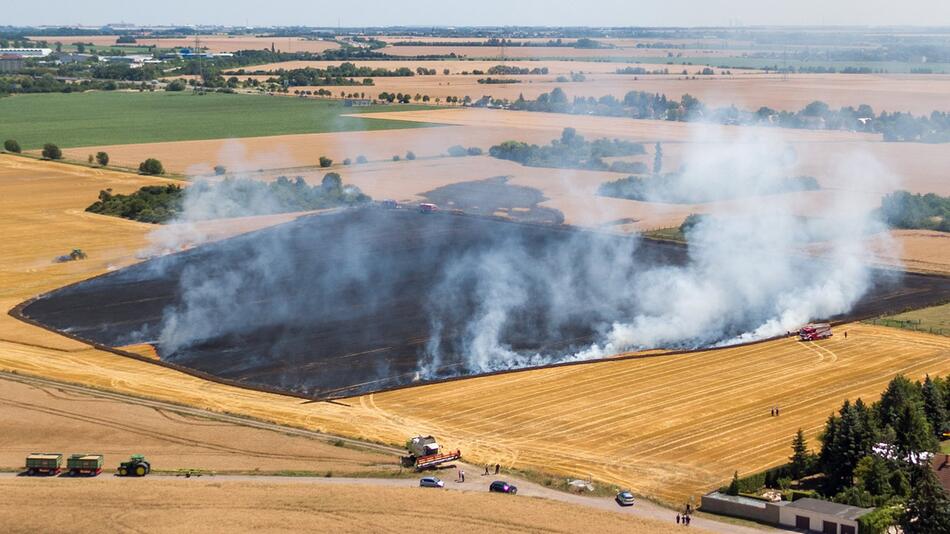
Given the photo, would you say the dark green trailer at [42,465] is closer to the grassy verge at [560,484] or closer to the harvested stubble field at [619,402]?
the harvested stubble field at [619,402]

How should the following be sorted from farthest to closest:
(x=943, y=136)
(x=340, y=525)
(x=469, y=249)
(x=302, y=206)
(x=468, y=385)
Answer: (x=943, y=136) < (x=302, y=206) < (x=469, y=249) < (x=468, y=385) < (x=340, y=525)

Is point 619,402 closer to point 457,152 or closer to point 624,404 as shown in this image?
point 624,404

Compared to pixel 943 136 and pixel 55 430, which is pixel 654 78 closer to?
pixel 943 136

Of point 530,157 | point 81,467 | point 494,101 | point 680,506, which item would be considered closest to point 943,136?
point 530,157

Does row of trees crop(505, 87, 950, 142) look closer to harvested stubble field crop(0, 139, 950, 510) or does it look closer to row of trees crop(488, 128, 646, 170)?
row of trees crop(488, 128, 646, 170)

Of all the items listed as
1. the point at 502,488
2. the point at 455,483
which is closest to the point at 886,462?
the point at 502,488

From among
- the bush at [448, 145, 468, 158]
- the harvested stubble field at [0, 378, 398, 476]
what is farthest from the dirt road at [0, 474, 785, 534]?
the bush at [448, 145, 468, 158]

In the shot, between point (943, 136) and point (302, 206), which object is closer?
point (302, 206)
